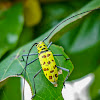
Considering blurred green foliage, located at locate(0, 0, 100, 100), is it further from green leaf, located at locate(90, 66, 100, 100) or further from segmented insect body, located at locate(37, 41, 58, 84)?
segmented insect body, located at locate(37, 41, 58, 84)

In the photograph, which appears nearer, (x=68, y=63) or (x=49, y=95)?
(x=49, y=95)

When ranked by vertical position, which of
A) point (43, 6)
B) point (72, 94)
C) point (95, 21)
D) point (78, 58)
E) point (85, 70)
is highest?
point (43, 6)

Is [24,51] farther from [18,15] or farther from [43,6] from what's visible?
[43,6]

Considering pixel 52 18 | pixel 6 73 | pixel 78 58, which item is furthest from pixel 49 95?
pixel 52 18

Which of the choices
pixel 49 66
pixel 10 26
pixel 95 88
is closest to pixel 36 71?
pixel 49 66

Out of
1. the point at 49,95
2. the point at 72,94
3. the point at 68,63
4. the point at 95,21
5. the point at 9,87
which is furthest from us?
the point at 72,94

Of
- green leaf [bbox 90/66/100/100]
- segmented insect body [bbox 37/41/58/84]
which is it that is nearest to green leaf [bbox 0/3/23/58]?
segmented insect body [bbox 37/41/58/84]

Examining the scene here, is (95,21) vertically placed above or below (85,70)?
above

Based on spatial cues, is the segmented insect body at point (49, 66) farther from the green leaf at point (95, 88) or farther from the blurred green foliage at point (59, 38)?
the green leaf at point (95, 88)
